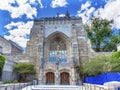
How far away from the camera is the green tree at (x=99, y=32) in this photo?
40312mm

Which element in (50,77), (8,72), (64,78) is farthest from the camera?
(50,77)

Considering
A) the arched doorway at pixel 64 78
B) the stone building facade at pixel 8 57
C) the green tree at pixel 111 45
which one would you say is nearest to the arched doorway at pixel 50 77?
the arched doorway at pixel 64 78

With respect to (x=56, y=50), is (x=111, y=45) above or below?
above

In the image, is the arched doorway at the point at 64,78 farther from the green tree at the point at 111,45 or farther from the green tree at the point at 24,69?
the green tree at the point at 111,45

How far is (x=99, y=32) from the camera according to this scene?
40.2 meters

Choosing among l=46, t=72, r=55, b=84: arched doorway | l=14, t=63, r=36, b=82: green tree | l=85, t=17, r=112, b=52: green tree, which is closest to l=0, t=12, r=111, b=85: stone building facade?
l=46, t=72, r=55, b=84: arched doorway

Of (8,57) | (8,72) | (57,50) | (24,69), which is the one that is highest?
(57,50)

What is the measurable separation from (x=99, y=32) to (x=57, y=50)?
436 inches

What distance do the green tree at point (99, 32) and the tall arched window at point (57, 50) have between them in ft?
30.4

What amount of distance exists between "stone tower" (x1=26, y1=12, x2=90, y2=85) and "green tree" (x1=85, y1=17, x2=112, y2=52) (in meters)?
8.07

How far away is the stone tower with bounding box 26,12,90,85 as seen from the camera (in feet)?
101

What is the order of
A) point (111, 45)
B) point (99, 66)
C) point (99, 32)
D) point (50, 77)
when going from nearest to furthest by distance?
point (99, 66), point (50, 77), point (99, 32), point (111, 45)

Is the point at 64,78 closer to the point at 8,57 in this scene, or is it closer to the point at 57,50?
the point at 57,50

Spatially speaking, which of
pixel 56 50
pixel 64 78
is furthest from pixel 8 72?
pixel 56 50
